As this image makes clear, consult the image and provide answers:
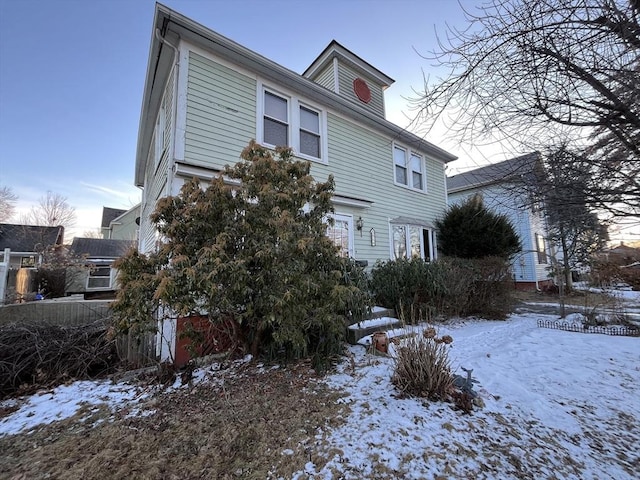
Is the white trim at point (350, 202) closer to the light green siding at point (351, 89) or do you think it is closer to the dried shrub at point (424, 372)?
the light green siding at point (351, 89)

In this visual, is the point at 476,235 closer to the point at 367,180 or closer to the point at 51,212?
the point at 367,180

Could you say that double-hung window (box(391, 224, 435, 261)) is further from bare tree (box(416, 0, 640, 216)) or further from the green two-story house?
bare tree (box(416, 0, 640, 216))

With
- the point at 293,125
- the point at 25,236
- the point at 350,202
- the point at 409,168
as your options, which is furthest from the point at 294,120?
the point at 25,236

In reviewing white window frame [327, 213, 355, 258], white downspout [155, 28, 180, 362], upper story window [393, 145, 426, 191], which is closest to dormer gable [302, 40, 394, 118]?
upper story window [393, 145, 426, 191]

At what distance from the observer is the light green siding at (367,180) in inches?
308

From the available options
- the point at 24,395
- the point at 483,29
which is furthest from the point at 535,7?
the point at 24,395

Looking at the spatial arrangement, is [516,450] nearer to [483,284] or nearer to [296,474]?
[296,474]

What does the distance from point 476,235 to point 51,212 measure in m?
34.4

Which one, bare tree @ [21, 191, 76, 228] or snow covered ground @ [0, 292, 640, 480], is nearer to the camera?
snow covered ground @ [0, 292, 640, 480]

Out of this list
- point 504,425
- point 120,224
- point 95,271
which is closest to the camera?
point 504,425

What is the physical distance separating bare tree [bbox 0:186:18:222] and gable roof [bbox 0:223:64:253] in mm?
6731

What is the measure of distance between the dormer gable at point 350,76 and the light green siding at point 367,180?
173 cm

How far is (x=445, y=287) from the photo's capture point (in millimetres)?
6730

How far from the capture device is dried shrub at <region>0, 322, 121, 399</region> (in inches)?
145
